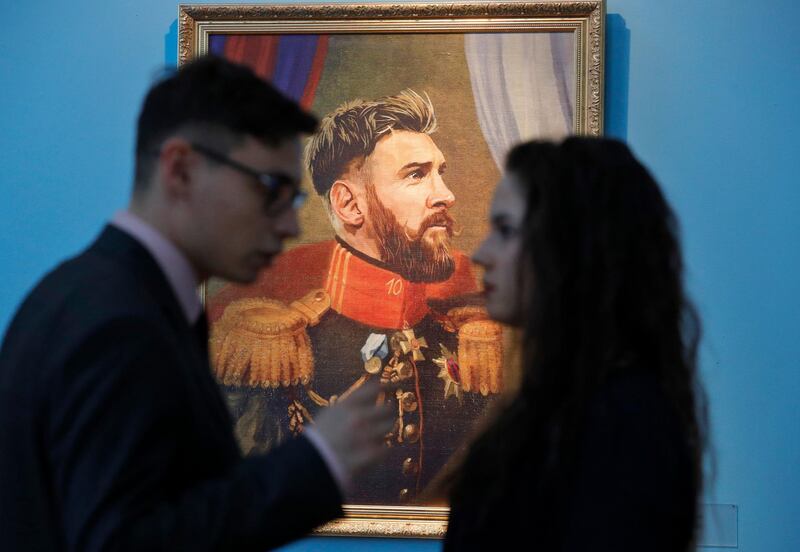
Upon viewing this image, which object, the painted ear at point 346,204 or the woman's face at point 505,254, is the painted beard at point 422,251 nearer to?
the painted ear at point 346,204

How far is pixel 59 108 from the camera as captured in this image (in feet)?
11.1

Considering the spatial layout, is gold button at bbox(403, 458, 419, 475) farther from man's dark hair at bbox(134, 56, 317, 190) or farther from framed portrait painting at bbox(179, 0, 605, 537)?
man's dark hair at bbox(134, 56, 317, 190)

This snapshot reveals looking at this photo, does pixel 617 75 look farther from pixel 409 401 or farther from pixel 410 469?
pixel 410 469

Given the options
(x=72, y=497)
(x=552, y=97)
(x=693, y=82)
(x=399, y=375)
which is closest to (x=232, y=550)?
(x=72, y=497)

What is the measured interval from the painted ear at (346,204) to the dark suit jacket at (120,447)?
171 centimetres

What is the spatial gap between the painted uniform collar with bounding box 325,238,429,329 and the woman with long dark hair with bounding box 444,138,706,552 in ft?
4.86

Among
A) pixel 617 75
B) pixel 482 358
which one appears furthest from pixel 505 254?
pixel 617 75

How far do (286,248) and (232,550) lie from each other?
1984 mm

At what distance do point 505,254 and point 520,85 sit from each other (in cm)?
164

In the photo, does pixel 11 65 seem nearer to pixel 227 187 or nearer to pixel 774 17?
pixel 227 187

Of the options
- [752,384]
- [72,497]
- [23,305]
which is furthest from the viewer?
[752,384]

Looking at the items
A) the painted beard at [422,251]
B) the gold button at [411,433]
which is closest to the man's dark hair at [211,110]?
the painted beard at [422,251]

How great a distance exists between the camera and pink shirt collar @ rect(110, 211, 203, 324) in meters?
1.52

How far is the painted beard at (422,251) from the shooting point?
3111 millimetres
